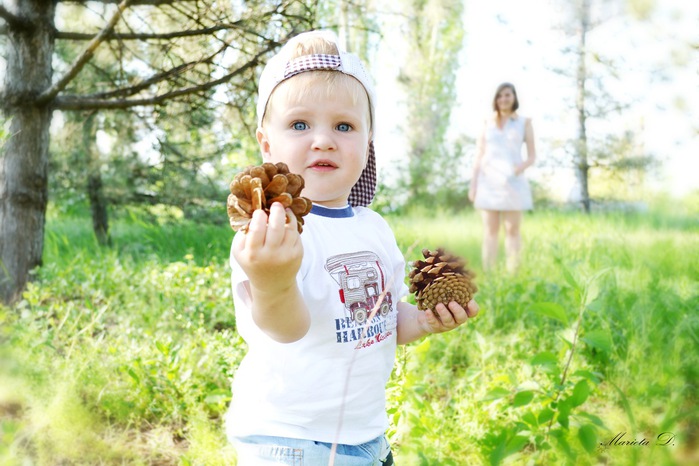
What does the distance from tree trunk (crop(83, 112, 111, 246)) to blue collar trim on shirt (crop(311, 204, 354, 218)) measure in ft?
16.5

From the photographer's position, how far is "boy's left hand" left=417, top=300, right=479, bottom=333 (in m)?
1.21

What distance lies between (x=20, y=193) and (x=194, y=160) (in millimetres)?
2002

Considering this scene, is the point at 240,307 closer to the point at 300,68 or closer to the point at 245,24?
the point at 300,68

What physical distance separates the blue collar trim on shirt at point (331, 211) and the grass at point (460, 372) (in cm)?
27

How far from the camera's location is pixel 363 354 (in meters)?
1.26

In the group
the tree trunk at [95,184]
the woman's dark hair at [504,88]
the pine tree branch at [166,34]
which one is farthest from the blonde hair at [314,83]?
the tree trunk at [95,184]

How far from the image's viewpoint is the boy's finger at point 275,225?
0.85 m

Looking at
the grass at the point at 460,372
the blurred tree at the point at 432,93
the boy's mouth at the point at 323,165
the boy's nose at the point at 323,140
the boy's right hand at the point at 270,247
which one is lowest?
the grass at the point at 460,372

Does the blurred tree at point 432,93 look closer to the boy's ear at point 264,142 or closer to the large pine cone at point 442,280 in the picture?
the boy's ear at point 264,142

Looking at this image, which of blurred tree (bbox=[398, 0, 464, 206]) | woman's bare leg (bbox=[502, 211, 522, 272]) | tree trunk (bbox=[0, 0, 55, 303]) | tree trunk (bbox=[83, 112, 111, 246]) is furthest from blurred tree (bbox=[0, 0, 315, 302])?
blurred tree (bbox=[398, 0, 464, 206])

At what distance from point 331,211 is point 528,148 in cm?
397

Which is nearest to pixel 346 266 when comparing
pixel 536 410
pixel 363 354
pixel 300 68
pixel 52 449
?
pixel 363 354

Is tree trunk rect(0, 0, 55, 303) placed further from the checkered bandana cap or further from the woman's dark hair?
the woman's dark hair

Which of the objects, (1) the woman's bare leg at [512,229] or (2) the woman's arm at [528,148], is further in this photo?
(2) the woman's arm at [528,148]
